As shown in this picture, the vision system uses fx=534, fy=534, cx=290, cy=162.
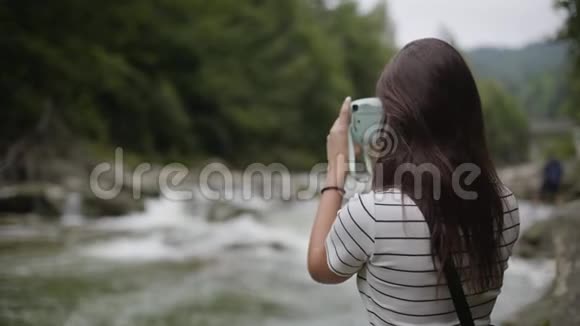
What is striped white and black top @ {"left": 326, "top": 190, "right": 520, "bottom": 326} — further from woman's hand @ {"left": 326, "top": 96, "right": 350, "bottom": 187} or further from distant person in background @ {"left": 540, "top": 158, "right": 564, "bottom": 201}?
distant person in background @ {"left": 540, "top": 158, "right": 564, "bottom": 201}

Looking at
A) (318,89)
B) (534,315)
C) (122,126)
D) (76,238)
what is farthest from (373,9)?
(534,315)

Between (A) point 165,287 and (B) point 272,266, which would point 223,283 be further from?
(B) point 272,266

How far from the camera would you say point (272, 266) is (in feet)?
22.9

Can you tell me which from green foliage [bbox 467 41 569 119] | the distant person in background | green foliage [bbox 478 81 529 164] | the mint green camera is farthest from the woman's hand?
green foliage [bbox 467 41 569 119]

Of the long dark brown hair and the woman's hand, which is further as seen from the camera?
the woman's hand

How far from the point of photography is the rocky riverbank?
2.65m

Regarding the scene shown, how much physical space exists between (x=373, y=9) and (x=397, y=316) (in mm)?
43724

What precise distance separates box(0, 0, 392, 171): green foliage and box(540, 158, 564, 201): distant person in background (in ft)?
17.4

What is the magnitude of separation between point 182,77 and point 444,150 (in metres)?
21.8

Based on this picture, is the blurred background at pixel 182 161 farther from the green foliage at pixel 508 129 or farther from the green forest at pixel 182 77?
the green foliage at pixel 508 129

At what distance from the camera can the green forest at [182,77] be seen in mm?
12695

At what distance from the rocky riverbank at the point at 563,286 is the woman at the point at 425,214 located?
5.82 ft

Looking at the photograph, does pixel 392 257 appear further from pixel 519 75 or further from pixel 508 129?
pixel 519 75

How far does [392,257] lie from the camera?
1070mm
